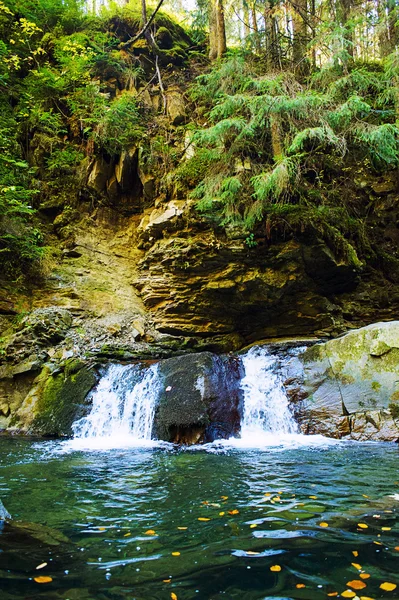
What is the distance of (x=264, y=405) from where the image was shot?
8.00 meters

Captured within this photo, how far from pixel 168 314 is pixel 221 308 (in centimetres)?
158

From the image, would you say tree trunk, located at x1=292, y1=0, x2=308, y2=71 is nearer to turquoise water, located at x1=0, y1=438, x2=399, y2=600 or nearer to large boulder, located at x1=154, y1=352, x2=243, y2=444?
large boulder, located at x1=154, y1=352, x2=243, y2=444

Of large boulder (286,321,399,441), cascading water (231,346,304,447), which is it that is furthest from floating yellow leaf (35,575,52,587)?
large boulder (286,321,399,441)

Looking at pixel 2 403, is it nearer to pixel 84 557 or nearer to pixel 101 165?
pixel 84 557

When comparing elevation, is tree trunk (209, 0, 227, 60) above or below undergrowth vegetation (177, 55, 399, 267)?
above

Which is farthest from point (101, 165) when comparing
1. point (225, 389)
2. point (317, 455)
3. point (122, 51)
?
point (317, 455)

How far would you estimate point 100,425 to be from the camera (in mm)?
8062

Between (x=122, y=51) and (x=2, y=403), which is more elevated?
(x=122, y=51)

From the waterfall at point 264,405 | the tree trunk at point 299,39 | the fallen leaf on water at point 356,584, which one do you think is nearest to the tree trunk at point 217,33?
the tree trunk at point 299,39

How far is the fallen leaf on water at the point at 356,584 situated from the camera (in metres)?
2.12

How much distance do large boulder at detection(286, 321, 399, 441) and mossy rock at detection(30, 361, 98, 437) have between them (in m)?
4.51

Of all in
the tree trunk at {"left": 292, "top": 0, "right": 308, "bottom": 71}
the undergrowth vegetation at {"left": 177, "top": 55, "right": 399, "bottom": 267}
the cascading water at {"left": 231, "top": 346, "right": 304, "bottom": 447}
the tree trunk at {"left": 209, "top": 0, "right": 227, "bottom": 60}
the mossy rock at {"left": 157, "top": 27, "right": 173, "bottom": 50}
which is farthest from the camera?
the mossy rock at {"left": 157, "top": 27, "right": 173, "bottom": 50}

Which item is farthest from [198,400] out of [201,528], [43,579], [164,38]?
[164,38]

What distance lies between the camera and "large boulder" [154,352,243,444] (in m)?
7.20
